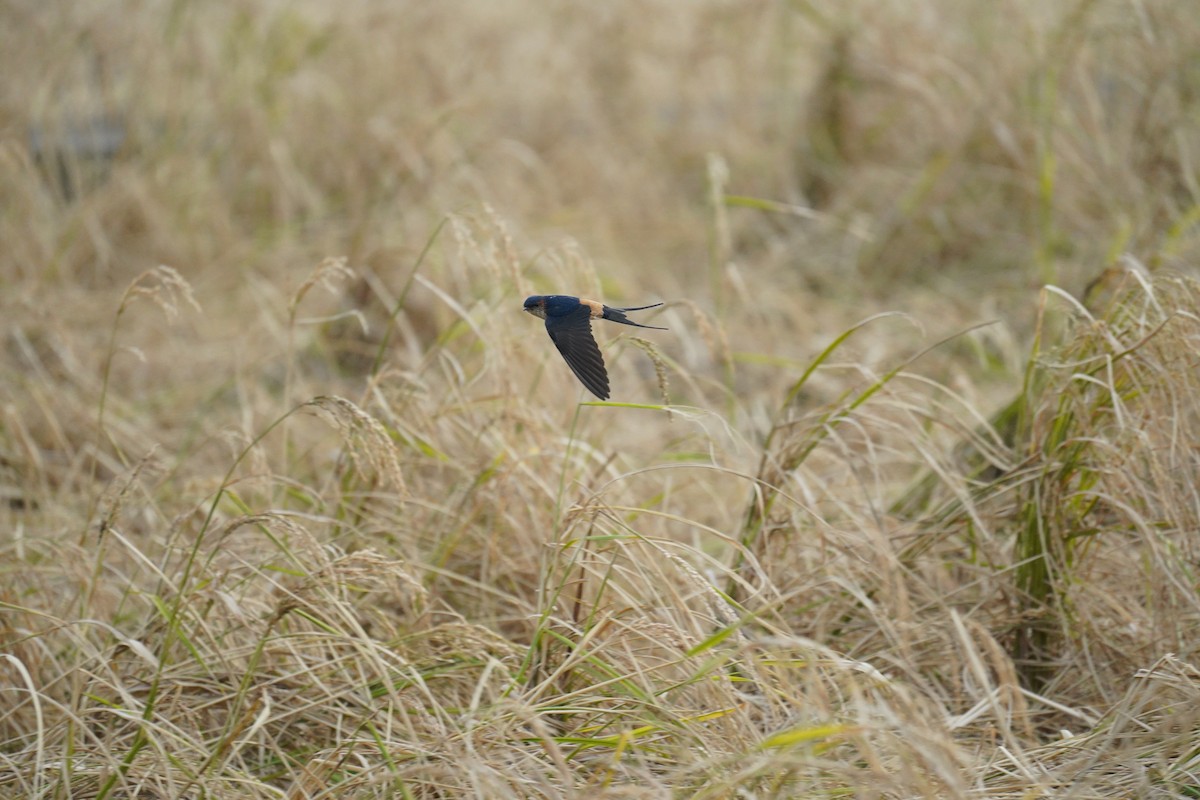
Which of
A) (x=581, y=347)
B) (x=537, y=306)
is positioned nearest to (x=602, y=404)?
(x=581, y=347)

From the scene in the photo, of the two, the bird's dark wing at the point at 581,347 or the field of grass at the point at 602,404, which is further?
the field of grass at the point at 602,404

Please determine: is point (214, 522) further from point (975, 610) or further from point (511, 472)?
point (975, 610)

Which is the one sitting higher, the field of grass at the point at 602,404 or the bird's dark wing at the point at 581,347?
the bird's dark wing at the point at 581,347

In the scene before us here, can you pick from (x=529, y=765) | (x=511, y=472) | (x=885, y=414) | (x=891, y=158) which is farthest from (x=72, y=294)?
(x=891, y=158)

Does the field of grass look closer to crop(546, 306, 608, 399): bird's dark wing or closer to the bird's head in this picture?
crop(546, 306, 608, 399): bird's dark wing

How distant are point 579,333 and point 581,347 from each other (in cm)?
3

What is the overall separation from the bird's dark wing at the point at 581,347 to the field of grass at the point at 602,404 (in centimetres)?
8

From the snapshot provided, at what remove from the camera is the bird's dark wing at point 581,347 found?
45.4 inches

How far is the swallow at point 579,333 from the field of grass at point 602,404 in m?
0.08

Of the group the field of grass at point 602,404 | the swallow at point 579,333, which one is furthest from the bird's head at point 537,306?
the field of grass at point 602,404

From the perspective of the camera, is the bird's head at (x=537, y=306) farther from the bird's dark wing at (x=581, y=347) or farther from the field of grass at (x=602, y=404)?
the field of grass at (x=602, y=404)

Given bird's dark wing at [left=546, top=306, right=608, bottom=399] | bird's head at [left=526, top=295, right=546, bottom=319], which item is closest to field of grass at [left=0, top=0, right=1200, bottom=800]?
bird's dark wing at [left=546, top=306, right=608, bottom=399]

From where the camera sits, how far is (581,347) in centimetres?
120

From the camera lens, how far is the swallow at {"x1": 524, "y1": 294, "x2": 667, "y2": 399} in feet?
3.81
